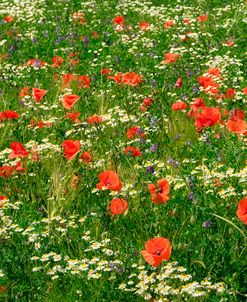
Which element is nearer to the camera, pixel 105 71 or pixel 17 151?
pixel 17 151

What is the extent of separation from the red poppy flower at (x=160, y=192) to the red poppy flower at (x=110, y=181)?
0.71 feet

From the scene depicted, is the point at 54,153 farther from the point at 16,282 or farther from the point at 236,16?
the point at 236,16

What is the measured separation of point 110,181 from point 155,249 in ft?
2.30

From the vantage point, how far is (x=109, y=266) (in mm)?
3461

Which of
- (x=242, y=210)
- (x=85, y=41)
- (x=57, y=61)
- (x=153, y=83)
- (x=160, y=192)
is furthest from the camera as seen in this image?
(x=85, y=41)

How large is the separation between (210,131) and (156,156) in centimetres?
46

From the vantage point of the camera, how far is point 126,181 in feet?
13.7

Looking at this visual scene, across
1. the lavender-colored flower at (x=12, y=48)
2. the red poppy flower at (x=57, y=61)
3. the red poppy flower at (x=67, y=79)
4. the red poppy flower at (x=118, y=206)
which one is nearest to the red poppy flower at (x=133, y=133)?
the red poppy flower at (x=118, y=206)

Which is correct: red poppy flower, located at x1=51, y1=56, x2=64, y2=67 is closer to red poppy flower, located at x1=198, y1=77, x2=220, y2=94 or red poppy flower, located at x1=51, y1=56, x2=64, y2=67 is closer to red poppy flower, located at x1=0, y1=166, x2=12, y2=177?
red poppy flower, located at x1=198, y1=77, x2=220, y2=94

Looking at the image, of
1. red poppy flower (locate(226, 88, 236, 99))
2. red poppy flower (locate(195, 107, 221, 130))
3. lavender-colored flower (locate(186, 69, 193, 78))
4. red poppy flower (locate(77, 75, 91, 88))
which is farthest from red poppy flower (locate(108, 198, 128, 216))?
lavender-colored flower (locate(186, 69, 193, 78))

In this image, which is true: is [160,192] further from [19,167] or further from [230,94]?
[230,94]

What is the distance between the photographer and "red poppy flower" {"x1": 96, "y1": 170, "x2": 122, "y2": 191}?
3842 mm

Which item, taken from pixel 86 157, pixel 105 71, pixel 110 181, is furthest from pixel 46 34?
pixel 110 181

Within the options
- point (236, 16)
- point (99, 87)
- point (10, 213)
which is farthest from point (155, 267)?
point (236, 16)
